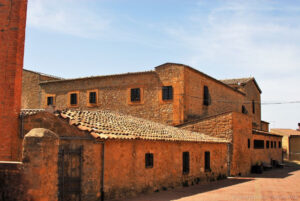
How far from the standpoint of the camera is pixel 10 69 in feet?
46.8

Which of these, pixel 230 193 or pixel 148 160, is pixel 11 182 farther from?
pixel 230 193

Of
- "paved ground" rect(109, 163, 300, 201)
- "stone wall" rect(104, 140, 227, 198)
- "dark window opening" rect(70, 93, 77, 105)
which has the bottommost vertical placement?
"paved ground" rect(109, 163, 300, 201)

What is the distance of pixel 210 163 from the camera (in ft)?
65.7

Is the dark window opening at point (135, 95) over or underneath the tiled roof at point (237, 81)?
underneath

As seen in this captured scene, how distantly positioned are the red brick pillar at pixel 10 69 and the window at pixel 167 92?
12263 mm

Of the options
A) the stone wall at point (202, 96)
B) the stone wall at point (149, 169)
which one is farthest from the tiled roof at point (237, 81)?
the stone wall at point (149, 169)

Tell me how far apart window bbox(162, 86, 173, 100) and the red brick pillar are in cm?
1226

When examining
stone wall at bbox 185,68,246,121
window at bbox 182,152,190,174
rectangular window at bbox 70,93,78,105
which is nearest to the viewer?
window at bbox 182,152,190,174

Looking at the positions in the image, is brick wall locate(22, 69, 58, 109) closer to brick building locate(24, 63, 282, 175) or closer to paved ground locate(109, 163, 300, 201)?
brick building locate(24, 63, 282, 175)

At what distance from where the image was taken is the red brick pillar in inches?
544

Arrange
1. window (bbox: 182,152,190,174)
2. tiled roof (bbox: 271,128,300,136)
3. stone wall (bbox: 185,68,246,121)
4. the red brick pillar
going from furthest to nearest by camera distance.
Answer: tiled roof (bbox: 271,128,300,136), stone wall (bbox: 185,68,246,121), window (bbox: 182,152,190,174), the red brick pillar

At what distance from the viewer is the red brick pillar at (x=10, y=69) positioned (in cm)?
1382

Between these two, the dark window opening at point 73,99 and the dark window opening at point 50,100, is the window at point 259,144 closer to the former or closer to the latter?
the dark window opening at point 73,99

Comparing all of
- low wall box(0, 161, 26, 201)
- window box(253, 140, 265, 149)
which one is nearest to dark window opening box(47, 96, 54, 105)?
window box(253, 140, 265, 149)
